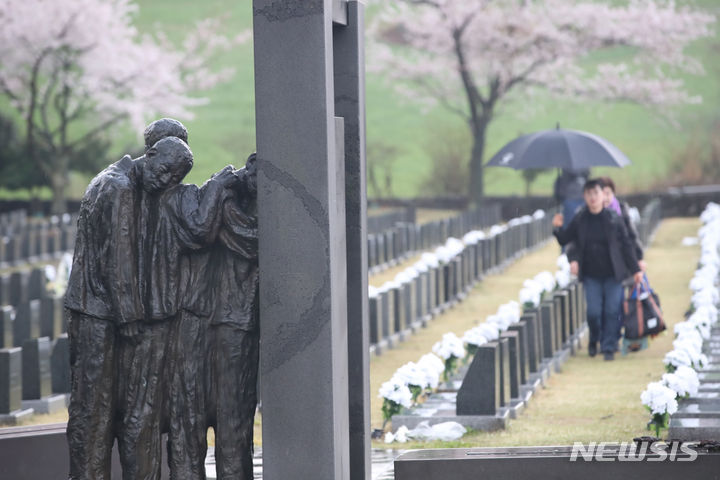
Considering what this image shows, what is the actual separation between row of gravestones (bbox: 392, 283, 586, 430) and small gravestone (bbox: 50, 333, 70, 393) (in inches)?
108

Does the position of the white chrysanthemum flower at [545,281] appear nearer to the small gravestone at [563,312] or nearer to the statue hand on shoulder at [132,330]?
the small gravestone at [563,312]

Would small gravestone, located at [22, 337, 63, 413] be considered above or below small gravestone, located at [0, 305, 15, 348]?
below

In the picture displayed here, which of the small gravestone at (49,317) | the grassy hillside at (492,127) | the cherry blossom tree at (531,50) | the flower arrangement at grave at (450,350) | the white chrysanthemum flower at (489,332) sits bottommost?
the flower arrangement at grave at (450,350)

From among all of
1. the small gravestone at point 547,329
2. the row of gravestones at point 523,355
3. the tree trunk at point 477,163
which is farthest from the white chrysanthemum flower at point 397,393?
the tree trunk at point 477,163

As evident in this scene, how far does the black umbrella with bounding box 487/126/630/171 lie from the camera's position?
36.3 ft

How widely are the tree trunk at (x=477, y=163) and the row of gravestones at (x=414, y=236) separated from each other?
270 cm

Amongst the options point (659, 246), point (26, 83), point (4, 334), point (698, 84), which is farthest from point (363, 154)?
point (698, 84)

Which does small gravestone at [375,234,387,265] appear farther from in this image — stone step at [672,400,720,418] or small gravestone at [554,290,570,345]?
stone step at [672,400,720,418]

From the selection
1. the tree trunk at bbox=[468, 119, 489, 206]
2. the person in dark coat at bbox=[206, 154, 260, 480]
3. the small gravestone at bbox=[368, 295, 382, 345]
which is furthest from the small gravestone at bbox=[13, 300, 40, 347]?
the tree trunk at bbox=[468, 119, 489, 206]

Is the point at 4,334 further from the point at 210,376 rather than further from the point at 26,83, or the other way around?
the point at 26,83

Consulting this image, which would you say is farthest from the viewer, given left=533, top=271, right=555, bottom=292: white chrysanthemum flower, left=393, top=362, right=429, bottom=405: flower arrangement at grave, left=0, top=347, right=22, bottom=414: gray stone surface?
left=533, top=271, right=555, bottom=292: white chrysanthemum flower

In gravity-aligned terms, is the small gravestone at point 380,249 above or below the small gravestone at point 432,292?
above

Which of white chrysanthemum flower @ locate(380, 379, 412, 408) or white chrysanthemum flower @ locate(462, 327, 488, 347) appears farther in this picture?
white chrysanthemum flower @ locate(462, 327, 488, 347)

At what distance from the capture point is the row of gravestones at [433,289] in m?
11.2
